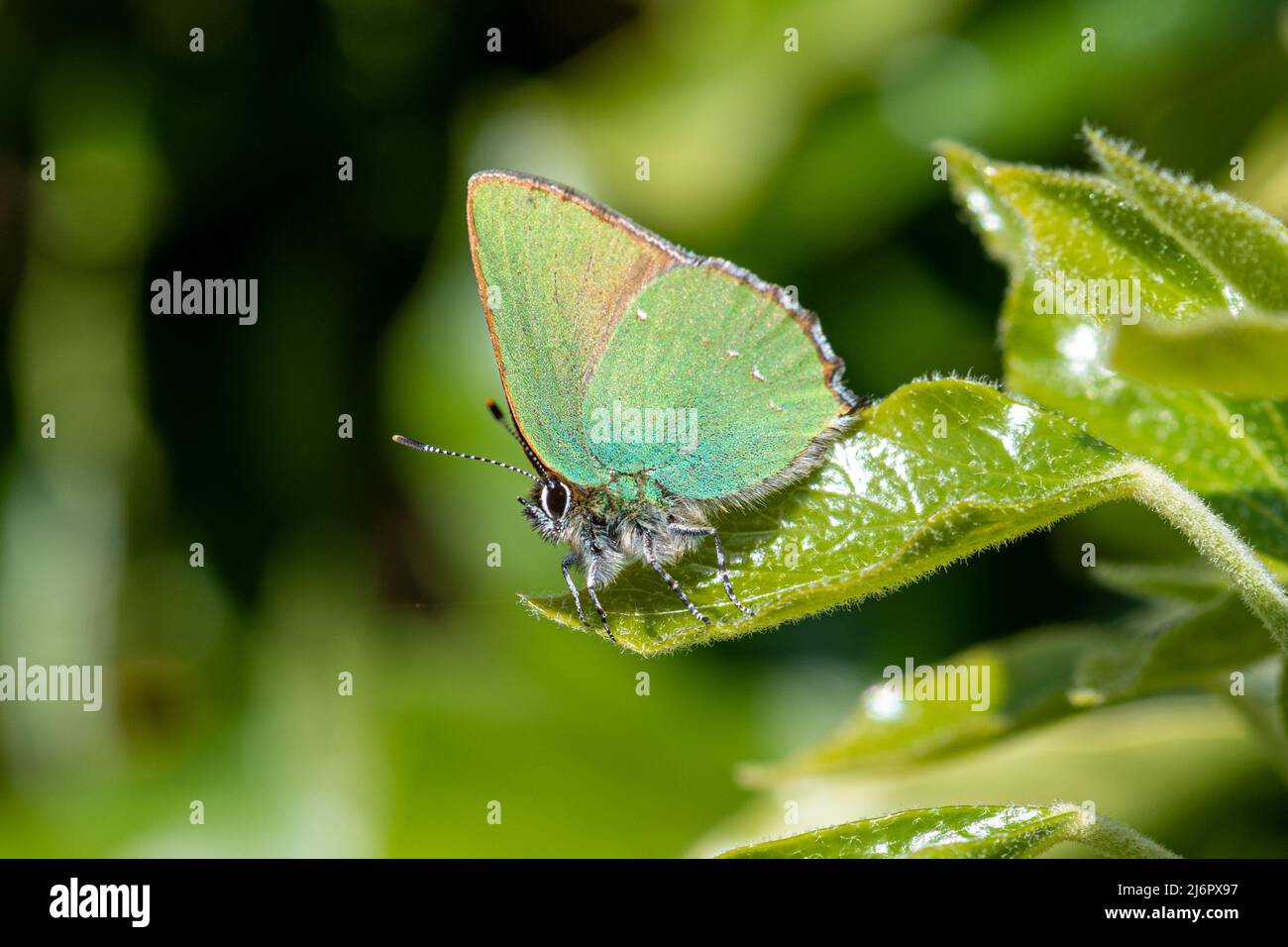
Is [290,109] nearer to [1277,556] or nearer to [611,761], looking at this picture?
[611,761]

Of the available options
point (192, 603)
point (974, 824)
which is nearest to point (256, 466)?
point (192, 603)

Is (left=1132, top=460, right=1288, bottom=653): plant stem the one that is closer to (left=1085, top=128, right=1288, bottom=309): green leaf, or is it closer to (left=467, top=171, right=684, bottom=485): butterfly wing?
(left=1085, top=128, right=1288, bottom=309): green leaf

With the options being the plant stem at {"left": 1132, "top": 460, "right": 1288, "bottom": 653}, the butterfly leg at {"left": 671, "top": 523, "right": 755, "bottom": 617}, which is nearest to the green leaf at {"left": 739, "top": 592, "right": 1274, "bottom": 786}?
the plant stem at {"left": 1132, "top": 460, "right": 1288, "bottom": 653}

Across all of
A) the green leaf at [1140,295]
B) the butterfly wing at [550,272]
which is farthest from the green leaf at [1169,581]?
the butterfly wing at [550,272]

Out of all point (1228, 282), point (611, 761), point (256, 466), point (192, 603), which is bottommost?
point (611, 761)

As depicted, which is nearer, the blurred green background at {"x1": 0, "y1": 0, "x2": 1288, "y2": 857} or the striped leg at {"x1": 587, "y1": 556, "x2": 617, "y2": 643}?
the striped leg at {"x1": 587, "y1": 556, "x2": 617, "y2": 643}
